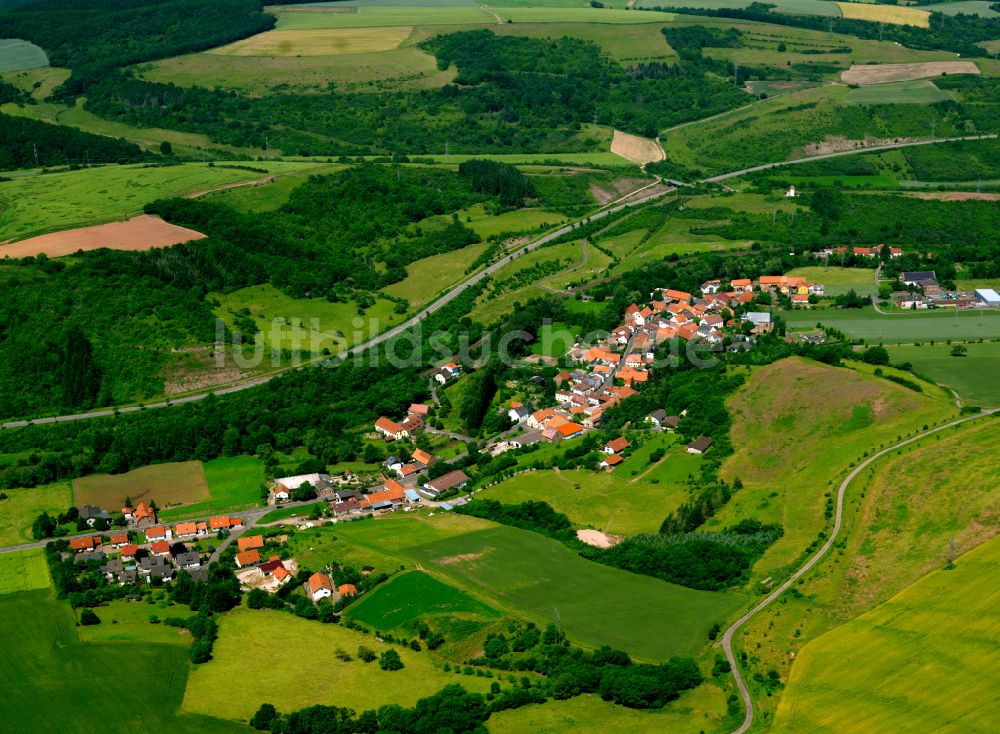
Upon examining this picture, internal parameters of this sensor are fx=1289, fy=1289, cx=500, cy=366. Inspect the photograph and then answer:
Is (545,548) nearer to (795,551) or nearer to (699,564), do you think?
(699,564)

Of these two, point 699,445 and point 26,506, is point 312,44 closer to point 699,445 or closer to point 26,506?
point 26,506

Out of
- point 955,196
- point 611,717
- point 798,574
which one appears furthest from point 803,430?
point 955,196

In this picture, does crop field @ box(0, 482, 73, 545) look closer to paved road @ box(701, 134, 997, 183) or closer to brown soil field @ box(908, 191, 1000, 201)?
paved road @ box(701, 134, 997, 183)

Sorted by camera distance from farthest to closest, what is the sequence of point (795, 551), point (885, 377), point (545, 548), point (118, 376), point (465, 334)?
point (465, 334)
point (118, 376)
point (885, 377)
point (545, 548)
point (795, 551)

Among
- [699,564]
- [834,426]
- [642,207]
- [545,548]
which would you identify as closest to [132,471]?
[545,548]

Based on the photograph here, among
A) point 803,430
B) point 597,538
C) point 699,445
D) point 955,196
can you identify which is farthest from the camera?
point 955,196

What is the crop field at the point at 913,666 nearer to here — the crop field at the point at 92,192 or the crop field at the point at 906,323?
the crop field at the point at 906,323
